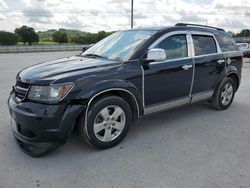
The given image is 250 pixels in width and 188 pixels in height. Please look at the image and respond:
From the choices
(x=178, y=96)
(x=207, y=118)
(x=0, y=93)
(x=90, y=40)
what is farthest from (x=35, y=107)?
(x=90, y=40)

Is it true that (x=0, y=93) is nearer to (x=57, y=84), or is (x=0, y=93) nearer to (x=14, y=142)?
(x=14, y=142)

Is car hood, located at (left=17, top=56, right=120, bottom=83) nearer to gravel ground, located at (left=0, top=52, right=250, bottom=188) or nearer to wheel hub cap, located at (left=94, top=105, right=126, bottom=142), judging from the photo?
wheel hub cap, located at (left=94, top=105, right=126, bottom=142)

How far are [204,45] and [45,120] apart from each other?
3.24 m

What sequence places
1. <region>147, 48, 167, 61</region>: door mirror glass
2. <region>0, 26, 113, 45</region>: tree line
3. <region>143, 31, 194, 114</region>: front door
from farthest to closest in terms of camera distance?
<region>0, 26, 113, 45</region>: tree line → <region>143, 31, 194, 114</region>: front door → <region>147, 48, 167, 61</region>: door mirror glass

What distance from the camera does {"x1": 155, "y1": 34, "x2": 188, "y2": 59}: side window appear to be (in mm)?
3850

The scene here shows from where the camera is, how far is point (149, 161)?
3.03 meters

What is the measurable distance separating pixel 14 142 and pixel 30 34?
195 feet

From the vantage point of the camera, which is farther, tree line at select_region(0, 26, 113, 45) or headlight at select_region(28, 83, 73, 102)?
tree line at select_region(0, 26, 113, 45)

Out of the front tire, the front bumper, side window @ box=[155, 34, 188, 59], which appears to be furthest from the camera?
side window @ box=[155, 34, 188, 59]

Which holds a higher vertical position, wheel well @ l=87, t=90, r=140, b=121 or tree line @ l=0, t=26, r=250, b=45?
tree line @ l=0, t=26, r=250, b=45

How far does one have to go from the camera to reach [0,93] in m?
6.48

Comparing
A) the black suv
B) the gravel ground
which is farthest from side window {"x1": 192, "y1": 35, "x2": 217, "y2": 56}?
the gravel ground

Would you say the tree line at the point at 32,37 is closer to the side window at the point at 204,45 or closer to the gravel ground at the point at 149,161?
the side window at the point at 204,45

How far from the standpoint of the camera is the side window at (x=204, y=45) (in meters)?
4.32
